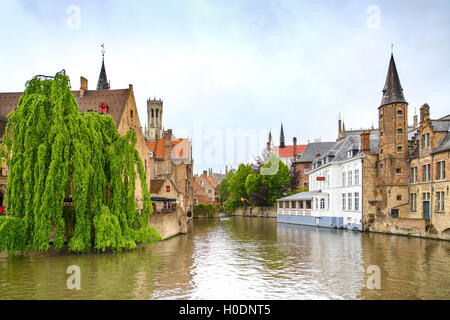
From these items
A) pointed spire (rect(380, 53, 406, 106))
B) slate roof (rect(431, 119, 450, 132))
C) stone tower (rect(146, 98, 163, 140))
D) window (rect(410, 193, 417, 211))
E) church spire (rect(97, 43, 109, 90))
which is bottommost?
window (rect(410, 193, 417, 211))

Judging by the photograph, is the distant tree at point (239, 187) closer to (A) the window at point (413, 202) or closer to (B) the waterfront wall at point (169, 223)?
(B) the waterfront wall at point (169, 223)

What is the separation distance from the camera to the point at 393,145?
31.2 meters

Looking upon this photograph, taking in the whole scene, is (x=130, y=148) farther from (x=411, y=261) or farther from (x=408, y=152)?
(x=408, y=152)

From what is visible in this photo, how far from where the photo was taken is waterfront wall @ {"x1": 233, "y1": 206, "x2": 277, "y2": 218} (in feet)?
206

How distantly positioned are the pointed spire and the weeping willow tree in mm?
24674

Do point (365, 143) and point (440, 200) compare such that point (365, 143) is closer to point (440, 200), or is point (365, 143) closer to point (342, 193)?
point (342, 193)

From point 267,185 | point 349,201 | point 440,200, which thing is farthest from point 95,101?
point 267,185

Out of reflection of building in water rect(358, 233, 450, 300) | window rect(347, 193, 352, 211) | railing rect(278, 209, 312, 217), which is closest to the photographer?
reflection of building in water rect(358, 233, 450, 300)

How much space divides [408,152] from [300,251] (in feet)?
53.0

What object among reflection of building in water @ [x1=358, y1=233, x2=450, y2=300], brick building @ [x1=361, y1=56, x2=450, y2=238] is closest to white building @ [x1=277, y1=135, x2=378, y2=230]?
brick building @ [x1=361, y1=56, x2=450, y2=238]

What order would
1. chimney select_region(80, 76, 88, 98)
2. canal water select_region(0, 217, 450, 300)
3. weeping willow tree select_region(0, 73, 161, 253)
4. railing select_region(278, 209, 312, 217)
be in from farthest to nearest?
railing select_region(278, 209, 312, 217) → chimney select_region(80, 76, 88, 98) → weeping willow tree select_region(0, 73, 161, 253) → canal water select_region(0, 217, 450, 300)

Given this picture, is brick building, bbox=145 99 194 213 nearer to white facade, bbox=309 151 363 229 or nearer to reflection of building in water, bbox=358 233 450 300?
white facade, bbox=309 151 363 229

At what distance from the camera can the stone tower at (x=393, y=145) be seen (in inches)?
1205
